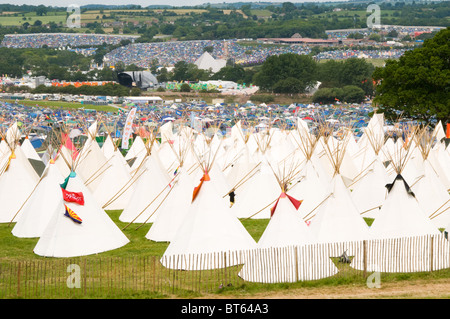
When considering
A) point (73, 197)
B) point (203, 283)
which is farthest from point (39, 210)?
point (203, 283)

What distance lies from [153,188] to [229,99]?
76742mm

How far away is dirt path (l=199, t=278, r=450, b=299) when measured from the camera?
16609mm

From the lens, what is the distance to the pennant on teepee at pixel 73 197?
21172 mm

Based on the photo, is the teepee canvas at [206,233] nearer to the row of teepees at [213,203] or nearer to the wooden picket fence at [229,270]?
the row of teepees at [213,203]

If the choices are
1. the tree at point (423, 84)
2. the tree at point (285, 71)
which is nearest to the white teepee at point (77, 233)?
the tree at point (423, 84)

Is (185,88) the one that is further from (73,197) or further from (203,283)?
(203,283)

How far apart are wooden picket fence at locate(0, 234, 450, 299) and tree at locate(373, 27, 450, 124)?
25919 millimetres

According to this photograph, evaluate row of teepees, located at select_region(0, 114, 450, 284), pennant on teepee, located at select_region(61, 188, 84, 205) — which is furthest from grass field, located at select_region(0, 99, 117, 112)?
pennant on teepee, located at select_region(61, 188, 84, 205)

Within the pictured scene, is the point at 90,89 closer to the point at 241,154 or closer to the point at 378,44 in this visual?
the point at 241,154

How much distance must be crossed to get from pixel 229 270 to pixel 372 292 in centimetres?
346

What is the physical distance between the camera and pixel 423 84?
4462cm

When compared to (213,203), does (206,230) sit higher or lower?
lower

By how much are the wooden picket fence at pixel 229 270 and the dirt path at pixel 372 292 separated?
0.65 meters

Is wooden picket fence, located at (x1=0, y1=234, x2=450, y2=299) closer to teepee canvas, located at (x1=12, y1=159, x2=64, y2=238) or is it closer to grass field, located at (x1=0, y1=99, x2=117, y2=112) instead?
teepee canvas, located at (x1=12, y1=159, x2=64, y2=238)
